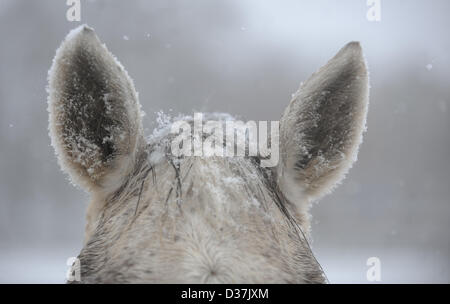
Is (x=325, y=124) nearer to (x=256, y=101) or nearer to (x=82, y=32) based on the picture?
(x=82, y=32)

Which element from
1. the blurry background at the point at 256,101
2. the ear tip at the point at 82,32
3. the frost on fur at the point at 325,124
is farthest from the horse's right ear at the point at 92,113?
→ the blurry background at the point at 256,101

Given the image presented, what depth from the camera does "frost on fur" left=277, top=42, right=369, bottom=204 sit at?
9.12ft

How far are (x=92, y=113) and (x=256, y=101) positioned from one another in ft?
45.4

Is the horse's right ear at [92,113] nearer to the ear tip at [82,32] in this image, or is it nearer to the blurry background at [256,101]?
the ear tip at [82,32]

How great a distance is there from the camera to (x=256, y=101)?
16.2m

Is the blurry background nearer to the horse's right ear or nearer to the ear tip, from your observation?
the horse's right ear

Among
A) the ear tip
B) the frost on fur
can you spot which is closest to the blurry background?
the frost on fur

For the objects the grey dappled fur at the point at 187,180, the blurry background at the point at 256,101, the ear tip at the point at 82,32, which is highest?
the blurry background at the point at 256,101

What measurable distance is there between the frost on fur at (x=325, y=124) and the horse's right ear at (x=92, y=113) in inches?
35.3

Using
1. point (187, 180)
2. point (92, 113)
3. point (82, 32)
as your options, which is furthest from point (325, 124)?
point (82, 32)

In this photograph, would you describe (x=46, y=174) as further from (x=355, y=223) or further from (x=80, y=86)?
(x=80, y=86)

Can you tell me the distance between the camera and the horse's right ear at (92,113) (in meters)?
2.49
